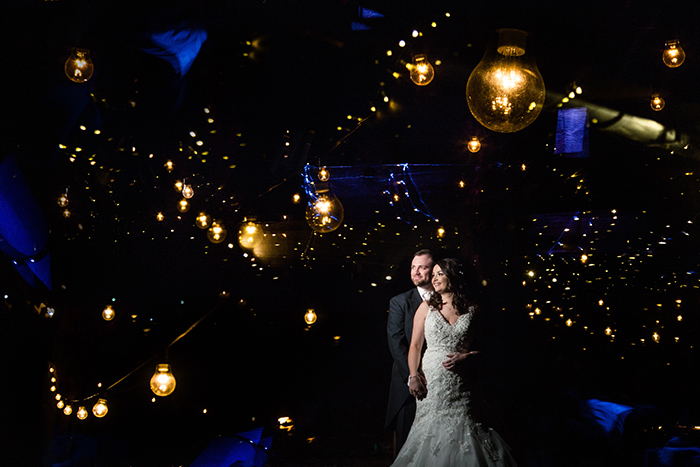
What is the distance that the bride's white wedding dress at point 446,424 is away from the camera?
10.3ft

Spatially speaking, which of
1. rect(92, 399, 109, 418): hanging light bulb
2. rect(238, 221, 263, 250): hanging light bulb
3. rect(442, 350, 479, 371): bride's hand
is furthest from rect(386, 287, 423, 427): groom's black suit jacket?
rect(92, 399, 109, 418): hanging light bulb

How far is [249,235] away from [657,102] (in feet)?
11.1

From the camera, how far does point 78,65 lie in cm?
247

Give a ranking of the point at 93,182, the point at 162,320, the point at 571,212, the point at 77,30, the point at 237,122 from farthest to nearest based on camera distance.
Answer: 1. the point at 571,212
2. the point at 162,320
3. the point at 237,122
4. the point at 93,182
5. the point at 77,30

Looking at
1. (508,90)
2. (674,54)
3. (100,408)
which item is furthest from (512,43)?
(100,408)

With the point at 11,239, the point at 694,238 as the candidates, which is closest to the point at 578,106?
the point at 694,238

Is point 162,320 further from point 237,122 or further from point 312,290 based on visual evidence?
point 237,122

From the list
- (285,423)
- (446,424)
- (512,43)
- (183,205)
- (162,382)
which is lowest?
(285,423)

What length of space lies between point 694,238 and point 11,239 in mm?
4998

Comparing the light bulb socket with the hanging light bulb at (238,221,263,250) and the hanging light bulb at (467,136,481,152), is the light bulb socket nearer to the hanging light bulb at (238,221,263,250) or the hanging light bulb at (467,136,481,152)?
the hanging light bulb at (467,136,481,152)

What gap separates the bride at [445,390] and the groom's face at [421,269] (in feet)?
0.20

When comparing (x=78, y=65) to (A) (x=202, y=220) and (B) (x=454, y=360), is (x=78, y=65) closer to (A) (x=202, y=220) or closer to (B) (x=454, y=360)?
(A) (x=202, y=220)

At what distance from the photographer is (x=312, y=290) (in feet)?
15.1

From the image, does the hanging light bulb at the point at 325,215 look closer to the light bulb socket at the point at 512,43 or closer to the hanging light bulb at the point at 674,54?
the light bulb socket at the point at 512,43
